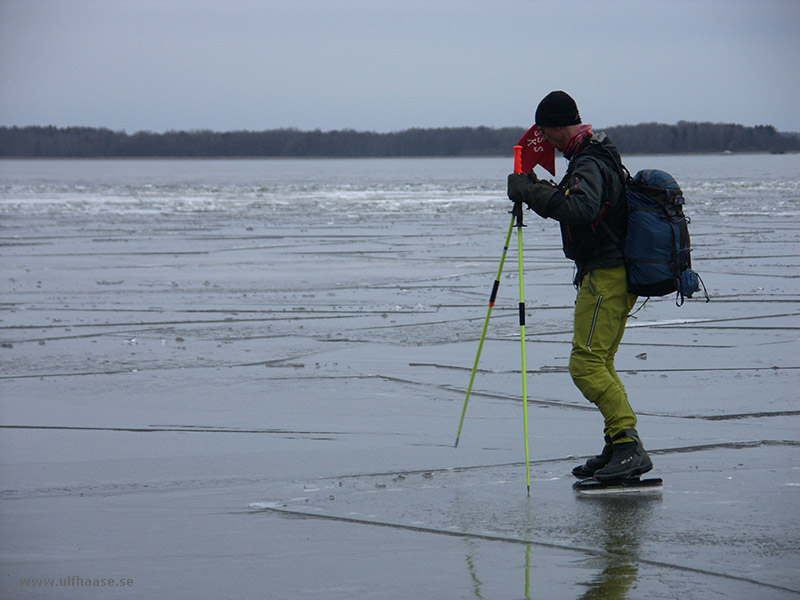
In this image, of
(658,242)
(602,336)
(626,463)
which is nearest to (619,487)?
(626,463)

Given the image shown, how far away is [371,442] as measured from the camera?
6.04 m

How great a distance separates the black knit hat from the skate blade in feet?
5.96

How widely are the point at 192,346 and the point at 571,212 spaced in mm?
5038

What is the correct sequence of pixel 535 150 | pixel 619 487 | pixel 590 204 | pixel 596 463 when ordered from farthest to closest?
pixel 535 150
pixel 596 463
pixel 619 487
pixel 590 204

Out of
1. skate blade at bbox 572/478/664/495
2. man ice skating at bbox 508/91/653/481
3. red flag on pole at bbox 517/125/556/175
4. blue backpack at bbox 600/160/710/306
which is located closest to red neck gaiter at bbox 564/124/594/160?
man ice skating at bbox 508/91/653/481

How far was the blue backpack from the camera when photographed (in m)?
5.00

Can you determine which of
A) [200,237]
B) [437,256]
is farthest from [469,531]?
[200,237]

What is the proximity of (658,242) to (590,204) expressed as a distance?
1.38ft

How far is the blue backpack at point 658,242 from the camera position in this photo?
5000 millimetres

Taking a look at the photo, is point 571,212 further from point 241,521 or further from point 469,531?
point 241,521

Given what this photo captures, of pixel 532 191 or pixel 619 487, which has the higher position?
pixel 532 191

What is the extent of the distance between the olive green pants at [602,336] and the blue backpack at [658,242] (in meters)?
0.12

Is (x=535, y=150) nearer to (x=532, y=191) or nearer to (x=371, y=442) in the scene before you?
(x=532, y=191)

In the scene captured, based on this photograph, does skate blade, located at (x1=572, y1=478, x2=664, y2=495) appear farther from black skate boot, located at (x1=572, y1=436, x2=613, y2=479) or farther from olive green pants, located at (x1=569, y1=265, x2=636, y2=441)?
olive green pants, located at (x1=569, y1=265, x2=636, y2=441)
